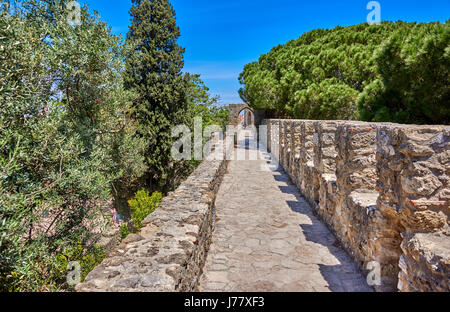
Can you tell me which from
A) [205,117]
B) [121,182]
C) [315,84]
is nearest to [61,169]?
[121,182]

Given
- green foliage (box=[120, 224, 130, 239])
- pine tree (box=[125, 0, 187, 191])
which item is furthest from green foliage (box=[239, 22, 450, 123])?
green foliage (box=[120, 224, 130, 239])

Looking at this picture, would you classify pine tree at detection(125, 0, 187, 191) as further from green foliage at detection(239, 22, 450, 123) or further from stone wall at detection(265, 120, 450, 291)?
stone wall at detection(265, 120, 450, 291)

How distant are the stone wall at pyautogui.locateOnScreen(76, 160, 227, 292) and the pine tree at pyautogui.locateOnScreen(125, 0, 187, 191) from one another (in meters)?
9.27

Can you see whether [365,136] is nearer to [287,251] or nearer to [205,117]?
[287,251]

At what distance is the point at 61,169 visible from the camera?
412 cm

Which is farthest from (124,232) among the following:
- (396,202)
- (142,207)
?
(396,202)

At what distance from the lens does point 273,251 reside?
156 inches

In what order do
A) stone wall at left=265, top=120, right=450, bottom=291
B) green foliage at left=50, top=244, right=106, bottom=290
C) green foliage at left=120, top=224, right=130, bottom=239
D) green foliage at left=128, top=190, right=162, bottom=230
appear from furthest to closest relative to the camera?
green foliage at left=120, top=224, right=130, bottom=239 → green foliage at left=128, top=190, right=162, bottom=230 → green foliage at left=50, top=244, right=106, bottom=290 → stone wall at left=265, top=120, right=450, bottom=291

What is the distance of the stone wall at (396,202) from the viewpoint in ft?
7.23

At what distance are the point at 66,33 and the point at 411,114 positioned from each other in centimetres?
768

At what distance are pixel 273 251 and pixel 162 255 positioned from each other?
6.11 ft

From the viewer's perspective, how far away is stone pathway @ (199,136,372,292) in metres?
3.15

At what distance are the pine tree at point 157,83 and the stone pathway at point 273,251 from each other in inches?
288

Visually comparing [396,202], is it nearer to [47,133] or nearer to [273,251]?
[273,251]
